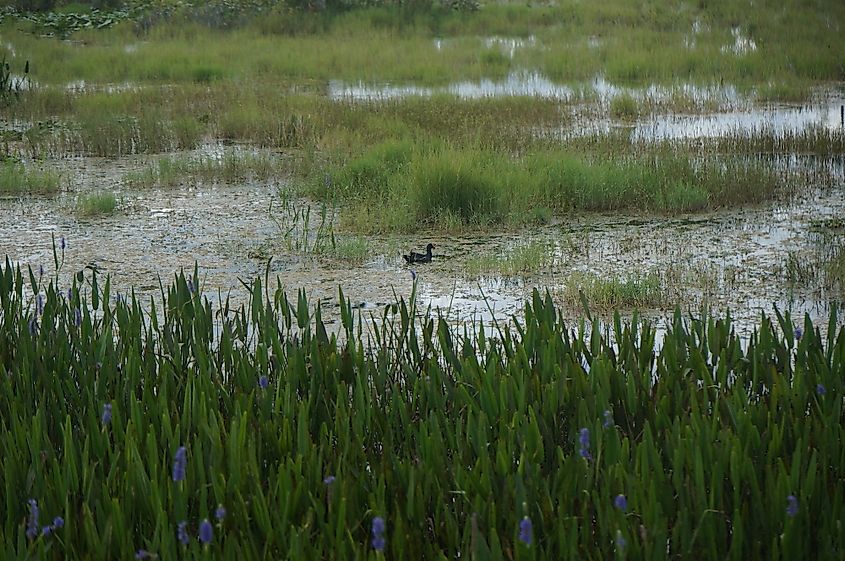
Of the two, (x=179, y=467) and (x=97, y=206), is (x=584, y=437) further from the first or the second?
(x=97, y=206)

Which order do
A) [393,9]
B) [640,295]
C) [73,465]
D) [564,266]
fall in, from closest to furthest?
1. [73,465]
2. [640,295]
3. [564,266]
4. [393,9]

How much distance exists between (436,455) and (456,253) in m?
4.06

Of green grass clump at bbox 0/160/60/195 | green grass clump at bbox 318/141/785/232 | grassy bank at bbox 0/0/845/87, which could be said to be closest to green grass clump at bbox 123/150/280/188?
green grass clump at bbox 0/160/60/195

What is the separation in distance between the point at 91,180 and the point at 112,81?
6.32 metres

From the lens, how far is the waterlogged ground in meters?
5.53

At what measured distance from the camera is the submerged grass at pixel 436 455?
221cm

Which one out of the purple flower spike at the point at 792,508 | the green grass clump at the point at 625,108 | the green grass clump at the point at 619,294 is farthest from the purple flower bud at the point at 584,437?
the green grass clump at the point at 625,108

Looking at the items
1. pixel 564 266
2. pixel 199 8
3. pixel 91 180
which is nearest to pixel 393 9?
pixel 199 8

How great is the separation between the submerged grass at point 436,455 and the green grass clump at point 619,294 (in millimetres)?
1753

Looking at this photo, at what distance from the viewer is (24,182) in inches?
332

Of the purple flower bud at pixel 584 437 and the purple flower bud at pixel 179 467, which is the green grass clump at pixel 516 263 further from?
the purple flower bud at pixel 179 467

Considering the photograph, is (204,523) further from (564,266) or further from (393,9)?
(393,9)

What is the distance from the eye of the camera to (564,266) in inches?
241

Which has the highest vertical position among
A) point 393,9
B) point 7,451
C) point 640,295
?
point 393,9
